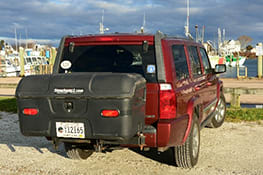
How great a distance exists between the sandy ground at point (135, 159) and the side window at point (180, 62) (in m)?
1.20

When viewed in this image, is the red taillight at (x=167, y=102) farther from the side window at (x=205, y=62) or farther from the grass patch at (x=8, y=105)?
the grass patch at (x=8, y=105)

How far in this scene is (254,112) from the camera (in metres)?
9.18

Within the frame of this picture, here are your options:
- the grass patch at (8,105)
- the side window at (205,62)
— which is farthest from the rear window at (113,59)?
the grass patch at (8,105)

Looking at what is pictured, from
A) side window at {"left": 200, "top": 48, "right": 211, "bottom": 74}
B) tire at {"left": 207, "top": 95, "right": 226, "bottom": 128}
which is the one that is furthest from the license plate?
tire at {"left": 207, "top": 95, "right": 226, "bottom": 128}

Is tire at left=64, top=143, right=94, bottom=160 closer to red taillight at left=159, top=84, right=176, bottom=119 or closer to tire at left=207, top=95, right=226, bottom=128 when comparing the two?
red taillight at left=159, top=84, right=176, bottom=119

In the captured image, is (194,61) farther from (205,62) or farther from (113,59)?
(113,59)

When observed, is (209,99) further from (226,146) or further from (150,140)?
(150,140)

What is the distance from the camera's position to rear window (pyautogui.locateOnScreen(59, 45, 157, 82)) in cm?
433

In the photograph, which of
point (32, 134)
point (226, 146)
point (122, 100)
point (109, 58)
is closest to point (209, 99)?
point (226, 146)

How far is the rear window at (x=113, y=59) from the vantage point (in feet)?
14.2

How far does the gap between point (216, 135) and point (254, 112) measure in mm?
2662

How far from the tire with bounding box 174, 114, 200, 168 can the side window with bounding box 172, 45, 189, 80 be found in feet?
2.15

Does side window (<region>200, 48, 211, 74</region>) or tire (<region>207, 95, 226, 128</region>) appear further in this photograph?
tire (<region>207, 95, 226, 128</region>)

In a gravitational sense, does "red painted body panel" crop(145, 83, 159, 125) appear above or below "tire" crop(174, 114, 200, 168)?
above
